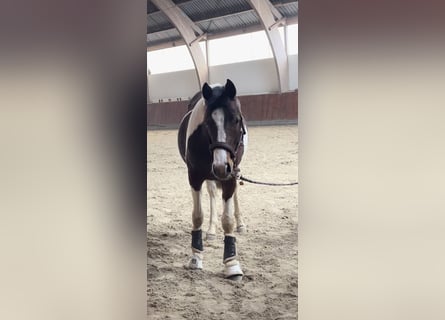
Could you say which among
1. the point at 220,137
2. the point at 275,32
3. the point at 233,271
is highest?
the point at 275,32

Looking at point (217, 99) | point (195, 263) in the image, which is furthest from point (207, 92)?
point (195, 263)

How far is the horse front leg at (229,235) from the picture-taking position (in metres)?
1.57

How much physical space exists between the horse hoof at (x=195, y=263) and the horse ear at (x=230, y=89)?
62cm

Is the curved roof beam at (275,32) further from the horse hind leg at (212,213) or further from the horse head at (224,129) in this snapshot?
the horse hind leg at (212,213)

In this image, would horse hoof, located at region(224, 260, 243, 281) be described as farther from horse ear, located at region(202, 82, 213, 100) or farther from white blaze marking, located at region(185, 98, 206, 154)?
horse ear, located at region(202, 82, 213, 100)

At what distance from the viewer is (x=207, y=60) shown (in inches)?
65.4

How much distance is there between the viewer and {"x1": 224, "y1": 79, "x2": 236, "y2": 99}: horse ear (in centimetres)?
160

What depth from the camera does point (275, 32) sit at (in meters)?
1.57

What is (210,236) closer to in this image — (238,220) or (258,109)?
(238,220)

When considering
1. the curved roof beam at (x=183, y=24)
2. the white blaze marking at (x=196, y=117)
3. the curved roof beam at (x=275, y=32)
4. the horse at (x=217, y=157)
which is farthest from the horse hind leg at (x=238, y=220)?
the curved roof beam at (x=183, y=24)

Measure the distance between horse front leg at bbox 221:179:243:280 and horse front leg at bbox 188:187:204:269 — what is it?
93mm

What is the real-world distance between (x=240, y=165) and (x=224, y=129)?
148mm
